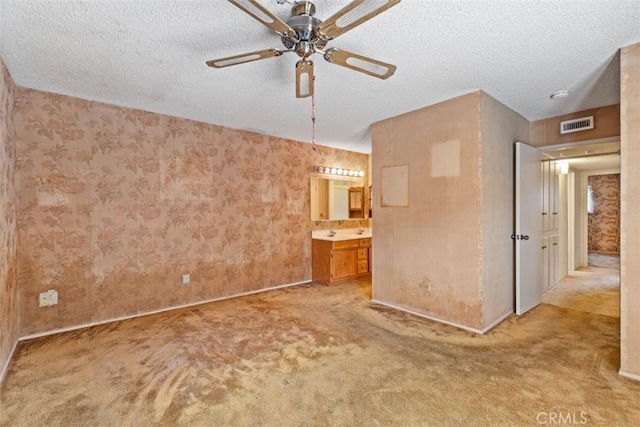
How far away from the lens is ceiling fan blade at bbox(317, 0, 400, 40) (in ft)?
Answer: 4.43

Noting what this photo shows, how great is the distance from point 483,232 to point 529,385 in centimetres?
135

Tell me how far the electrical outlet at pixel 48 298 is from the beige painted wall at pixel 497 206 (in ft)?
13.9

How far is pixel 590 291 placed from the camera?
14.6ft

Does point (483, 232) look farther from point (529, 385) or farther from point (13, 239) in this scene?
point (13, 239)

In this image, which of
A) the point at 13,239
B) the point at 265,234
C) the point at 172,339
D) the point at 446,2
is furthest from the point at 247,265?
the point at 446,2

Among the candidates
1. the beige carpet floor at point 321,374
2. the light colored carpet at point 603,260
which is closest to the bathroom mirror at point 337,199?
the beige carpet floor at point 321,374

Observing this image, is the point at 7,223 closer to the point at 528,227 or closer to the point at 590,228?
the point at 528,227

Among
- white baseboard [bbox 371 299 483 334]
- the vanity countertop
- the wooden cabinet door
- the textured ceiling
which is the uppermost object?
the textured ceiling

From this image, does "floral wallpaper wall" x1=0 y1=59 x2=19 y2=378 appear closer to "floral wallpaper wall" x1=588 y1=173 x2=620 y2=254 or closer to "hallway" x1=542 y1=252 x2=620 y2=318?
"hallway" x1=542 y1=252 x2=620 y2=318

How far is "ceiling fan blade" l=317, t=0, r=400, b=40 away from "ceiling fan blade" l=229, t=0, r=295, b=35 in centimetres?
20

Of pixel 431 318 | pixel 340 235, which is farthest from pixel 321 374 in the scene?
pixel 340 235

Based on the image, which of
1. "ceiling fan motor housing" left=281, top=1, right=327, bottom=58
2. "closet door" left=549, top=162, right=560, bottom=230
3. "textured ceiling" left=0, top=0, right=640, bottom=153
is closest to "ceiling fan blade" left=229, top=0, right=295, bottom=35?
"ceiling fan motor housing" left=281, top=1, right=327, bottom=58

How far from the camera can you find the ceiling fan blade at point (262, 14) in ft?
4.34

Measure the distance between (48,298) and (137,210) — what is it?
1156 mm
